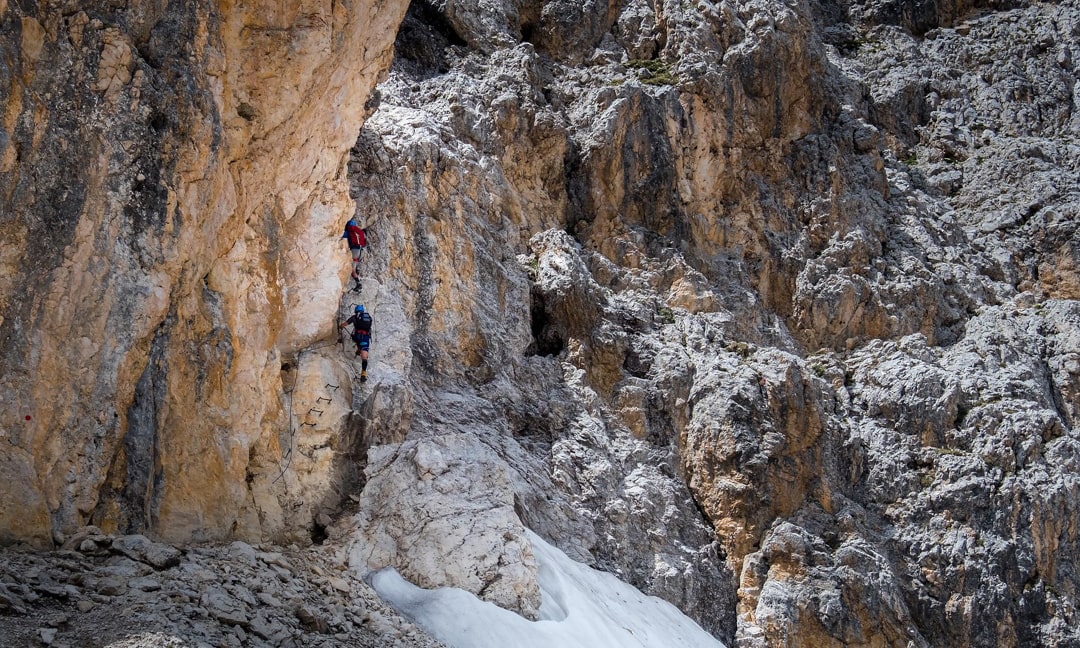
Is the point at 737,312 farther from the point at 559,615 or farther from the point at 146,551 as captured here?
the point at 146,551

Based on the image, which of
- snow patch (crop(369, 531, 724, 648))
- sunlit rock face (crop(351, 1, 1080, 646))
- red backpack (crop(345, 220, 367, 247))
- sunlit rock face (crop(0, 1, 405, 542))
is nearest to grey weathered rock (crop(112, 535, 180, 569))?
sunlit rock face (crop(0, 1, 405, 542))

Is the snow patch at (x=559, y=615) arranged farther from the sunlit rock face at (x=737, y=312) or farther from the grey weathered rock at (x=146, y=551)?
the grey weathered rock at (x=146, y=551)

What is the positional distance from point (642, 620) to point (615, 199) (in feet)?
39.9

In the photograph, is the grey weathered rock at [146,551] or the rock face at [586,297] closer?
the grey weathered rock at [146,551]

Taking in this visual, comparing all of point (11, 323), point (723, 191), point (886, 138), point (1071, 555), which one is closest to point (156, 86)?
point (11, 323)

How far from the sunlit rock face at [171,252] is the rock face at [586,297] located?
0.14 feet

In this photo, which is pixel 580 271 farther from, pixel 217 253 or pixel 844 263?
pixel 217 253

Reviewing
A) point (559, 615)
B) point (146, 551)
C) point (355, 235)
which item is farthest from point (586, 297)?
point (146, 551)

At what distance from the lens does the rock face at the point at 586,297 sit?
12.0m

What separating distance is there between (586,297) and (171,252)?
1242 cm

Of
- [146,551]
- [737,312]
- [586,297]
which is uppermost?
[737,312]

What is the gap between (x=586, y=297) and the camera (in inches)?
929

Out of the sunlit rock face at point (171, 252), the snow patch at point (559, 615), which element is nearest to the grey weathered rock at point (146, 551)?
the sunlit rock face at point (171, 252)

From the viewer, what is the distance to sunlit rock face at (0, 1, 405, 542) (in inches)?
428
